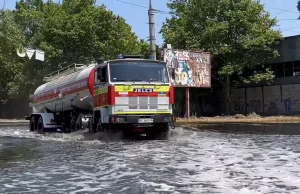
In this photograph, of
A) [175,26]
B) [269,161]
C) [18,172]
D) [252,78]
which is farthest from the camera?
[175,26]

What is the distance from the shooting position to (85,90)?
17641 mm

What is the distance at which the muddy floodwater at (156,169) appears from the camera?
7.04 m

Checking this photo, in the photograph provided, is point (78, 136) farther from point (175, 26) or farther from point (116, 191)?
point (175, 26)

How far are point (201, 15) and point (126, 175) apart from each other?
1331 inches

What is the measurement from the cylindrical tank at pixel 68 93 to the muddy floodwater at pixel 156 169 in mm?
4832

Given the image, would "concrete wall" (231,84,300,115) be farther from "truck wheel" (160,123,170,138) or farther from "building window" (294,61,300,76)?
"truck wheel" (160,123,170,138)

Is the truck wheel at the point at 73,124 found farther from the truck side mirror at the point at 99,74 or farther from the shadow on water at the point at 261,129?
the shadow on water at the point at 261,129

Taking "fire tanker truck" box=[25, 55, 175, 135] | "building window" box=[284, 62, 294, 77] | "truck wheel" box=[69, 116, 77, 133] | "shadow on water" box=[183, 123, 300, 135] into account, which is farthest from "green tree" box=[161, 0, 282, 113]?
"fire tanker truck" box=[25, 55, 175, 135]

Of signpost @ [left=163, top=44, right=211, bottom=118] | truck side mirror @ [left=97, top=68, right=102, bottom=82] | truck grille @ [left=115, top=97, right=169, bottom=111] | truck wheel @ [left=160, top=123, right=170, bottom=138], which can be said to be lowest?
truck wheel @ [left=160, top=123, right=170, bottom=138]

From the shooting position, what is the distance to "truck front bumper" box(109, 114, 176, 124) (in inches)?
590

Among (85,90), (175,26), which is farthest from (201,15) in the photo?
(85,90)

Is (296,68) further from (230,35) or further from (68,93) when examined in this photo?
(68,93)

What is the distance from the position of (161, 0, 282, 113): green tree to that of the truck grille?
23.8 m

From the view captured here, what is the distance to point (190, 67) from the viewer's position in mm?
36156
